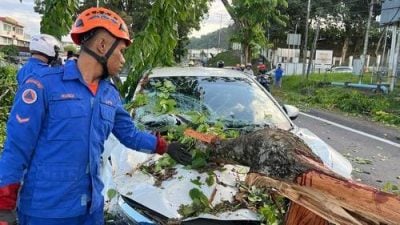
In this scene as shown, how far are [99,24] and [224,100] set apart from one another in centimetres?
243

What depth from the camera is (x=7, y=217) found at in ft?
6.59

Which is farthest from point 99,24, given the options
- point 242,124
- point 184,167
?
point 242,124

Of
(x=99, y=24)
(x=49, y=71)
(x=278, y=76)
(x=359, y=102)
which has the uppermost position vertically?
(x=99, y=24)

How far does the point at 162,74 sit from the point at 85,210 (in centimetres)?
281

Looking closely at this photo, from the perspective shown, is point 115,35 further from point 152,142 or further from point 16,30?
point 16,30

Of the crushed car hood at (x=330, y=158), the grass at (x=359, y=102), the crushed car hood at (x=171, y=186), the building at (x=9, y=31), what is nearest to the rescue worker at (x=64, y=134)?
the crushed car hood at (x=171, y=186)

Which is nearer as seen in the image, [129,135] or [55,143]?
[55,143]

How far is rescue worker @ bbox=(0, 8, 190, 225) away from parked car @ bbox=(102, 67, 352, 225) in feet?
1.55

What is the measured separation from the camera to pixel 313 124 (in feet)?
40.0

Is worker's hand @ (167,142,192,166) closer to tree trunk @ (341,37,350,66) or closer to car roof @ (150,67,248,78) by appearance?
car roof @ (150,67,248,78)

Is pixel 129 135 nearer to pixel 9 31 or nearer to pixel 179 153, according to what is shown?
pixel 179 153

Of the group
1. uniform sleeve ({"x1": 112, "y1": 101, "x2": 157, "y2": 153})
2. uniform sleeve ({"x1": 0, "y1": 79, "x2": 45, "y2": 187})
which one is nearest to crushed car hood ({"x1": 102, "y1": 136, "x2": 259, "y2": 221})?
uniform sleeve ({"x1": 112, "y1": 101, "x2": 157, "y2": 153})

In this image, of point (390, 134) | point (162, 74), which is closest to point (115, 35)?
point (162, 74)

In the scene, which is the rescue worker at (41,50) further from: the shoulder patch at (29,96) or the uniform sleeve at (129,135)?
the shoulder patch at (29,96)
